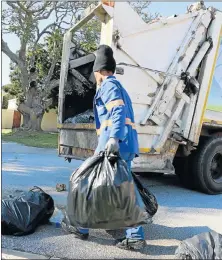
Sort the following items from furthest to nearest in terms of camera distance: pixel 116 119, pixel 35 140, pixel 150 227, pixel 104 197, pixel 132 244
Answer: pixel 35 140 → pixel 150 227 → pixel 132 244 → pixel 116 119 → pixel 104 197

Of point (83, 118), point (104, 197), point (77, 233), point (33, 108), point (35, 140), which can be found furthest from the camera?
point (33, 108)

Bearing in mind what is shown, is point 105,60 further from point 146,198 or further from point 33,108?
point 33,108

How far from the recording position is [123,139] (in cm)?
292

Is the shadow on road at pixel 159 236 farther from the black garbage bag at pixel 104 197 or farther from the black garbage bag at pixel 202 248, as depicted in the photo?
the black garbage bag at pixel 104 197

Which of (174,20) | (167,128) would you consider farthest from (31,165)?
(174,20)

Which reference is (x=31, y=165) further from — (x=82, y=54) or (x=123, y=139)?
(x=123, y=139)

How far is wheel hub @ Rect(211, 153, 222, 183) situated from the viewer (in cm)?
527

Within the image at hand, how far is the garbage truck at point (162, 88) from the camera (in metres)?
4.23

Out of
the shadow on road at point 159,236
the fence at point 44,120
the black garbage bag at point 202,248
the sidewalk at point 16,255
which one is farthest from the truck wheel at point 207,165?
the fence at point 44,120

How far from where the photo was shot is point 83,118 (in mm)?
5020

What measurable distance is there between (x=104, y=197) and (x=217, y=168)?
125 inches

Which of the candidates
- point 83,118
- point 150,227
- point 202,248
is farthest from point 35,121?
point 202,248

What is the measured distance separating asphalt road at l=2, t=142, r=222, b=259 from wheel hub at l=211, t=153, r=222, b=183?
0.28m

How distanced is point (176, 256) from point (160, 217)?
1182 mm
